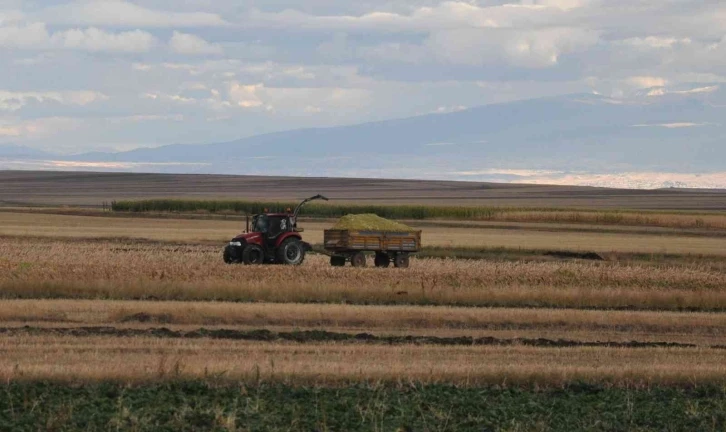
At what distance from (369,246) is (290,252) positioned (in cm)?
324

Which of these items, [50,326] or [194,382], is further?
[50,326]

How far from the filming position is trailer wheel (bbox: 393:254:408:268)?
37.1 m

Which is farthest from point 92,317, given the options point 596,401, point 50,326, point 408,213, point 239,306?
point 408,213

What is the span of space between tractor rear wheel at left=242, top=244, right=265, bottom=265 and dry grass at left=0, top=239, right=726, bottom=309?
1.27 meters

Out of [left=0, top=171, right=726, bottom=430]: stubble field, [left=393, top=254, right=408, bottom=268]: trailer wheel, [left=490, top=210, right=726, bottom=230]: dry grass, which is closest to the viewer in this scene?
[left=0, top=171, right=726, bottom=430]: stubble field

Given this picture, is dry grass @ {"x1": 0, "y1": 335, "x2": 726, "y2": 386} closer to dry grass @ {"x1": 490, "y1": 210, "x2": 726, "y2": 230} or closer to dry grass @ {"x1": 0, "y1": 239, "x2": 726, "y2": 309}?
dry grass @ {"x1": 0, "y1": 239, "x2": 726, "y2": 309}

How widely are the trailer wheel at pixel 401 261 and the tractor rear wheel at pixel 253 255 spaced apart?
15.3ft

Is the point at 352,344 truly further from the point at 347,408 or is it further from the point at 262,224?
the point at 262,224

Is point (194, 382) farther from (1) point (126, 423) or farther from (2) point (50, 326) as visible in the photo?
(2) point (50, 326)

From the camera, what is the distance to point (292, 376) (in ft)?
51.8

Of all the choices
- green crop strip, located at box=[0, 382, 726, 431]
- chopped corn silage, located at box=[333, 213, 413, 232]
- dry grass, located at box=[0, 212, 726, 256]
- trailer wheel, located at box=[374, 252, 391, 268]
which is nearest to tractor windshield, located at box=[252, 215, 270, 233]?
chopped corn silage, located at box=[333, 213, 413, 232]

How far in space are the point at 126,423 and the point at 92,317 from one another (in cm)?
1067

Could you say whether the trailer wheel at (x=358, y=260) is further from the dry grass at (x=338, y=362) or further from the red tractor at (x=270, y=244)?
the dry grass at (x=338, y=362)

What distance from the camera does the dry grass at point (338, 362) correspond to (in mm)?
15781
